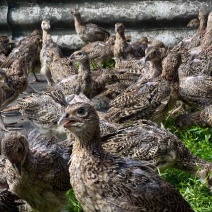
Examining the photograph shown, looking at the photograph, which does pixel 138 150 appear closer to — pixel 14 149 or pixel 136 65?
pixel 14 149

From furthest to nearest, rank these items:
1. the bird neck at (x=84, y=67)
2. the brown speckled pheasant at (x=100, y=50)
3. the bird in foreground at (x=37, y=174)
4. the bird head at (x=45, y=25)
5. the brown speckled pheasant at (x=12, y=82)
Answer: the brown speckled pheasant at (x=100, y=50), the bird head at (x=45, y=25), the bird neck at (x=84, y=67), the brown speckled pheasant at (x=12, y=82), the bird in foreground at (x=37, y=174)

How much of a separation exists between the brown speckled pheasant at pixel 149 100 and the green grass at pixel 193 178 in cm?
40

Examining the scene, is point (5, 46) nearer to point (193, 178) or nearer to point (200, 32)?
point (200, 32)

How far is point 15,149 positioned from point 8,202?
0.46 meters

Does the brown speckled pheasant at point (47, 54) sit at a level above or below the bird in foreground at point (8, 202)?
below

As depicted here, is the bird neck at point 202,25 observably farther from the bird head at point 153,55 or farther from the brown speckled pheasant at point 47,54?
the bird head at point 153,55

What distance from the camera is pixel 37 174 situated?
636cm

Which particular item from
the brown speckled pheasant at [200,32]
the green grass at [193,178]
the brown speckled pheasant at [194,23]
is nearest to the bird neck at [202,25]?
the brown speckled pheasant at [200,32]

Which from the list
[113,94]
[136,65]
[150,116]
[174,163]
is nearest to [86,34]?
[136,65]

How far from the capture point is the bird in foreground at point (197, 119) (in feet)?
28.2

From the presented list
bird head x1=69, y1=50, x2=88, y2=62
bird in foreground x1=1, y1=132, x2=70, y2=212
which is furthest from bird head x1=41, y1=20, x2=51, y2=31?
bird in foreground x1=1, y1=132, x2=70, y2=212

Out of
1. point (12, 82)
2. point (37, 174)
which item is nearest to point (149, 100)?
point (12, 82)

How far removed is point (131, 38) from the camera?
1288cm

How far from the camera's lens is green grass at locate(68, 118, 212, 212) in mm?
6758
